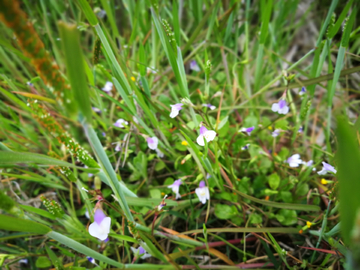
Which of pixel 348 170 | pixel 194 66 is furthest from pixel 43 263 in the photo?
pixel 194 66

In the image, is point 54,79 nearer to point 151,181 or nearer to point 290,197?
point 151,181

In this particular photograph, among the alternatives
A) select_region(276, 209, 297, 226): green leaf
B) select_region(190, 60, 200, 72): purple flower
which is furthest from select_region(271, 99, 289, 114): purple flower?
select_region(190, 60, 200, 72): purple flower

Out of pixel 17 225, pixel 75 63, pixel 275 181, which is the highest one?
pixel 75 63

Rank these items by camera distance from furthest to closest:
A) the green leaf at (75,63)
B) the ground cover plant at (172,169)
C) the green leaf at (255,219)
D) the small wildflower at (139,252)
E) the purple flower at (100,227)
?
the green leaf at (255,219) < the small wildflower at (139,252) < the purple flower at (100,227) < the ground cover plant at (172,169) < the green leaf at (75,63)

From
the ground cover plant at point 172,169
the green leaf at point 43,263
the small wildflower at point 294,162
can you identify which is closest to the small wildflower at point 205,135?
the ground cover plant at point 172,169

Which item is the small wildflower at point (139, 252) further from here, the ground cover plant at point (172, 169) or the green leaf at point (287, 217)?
the green leaf at point (287, 217)

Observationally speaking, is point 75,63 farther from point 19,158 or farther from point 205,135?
point 205,135

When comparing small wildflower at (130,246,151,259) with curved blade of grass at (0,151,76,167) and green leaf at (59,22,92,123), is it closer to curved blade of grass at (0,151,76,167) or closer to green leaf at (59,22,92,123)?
curved blade of grass at (0,151,76,167)

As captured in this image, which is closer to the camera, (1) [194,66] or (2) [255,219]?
(2) [255,219]
